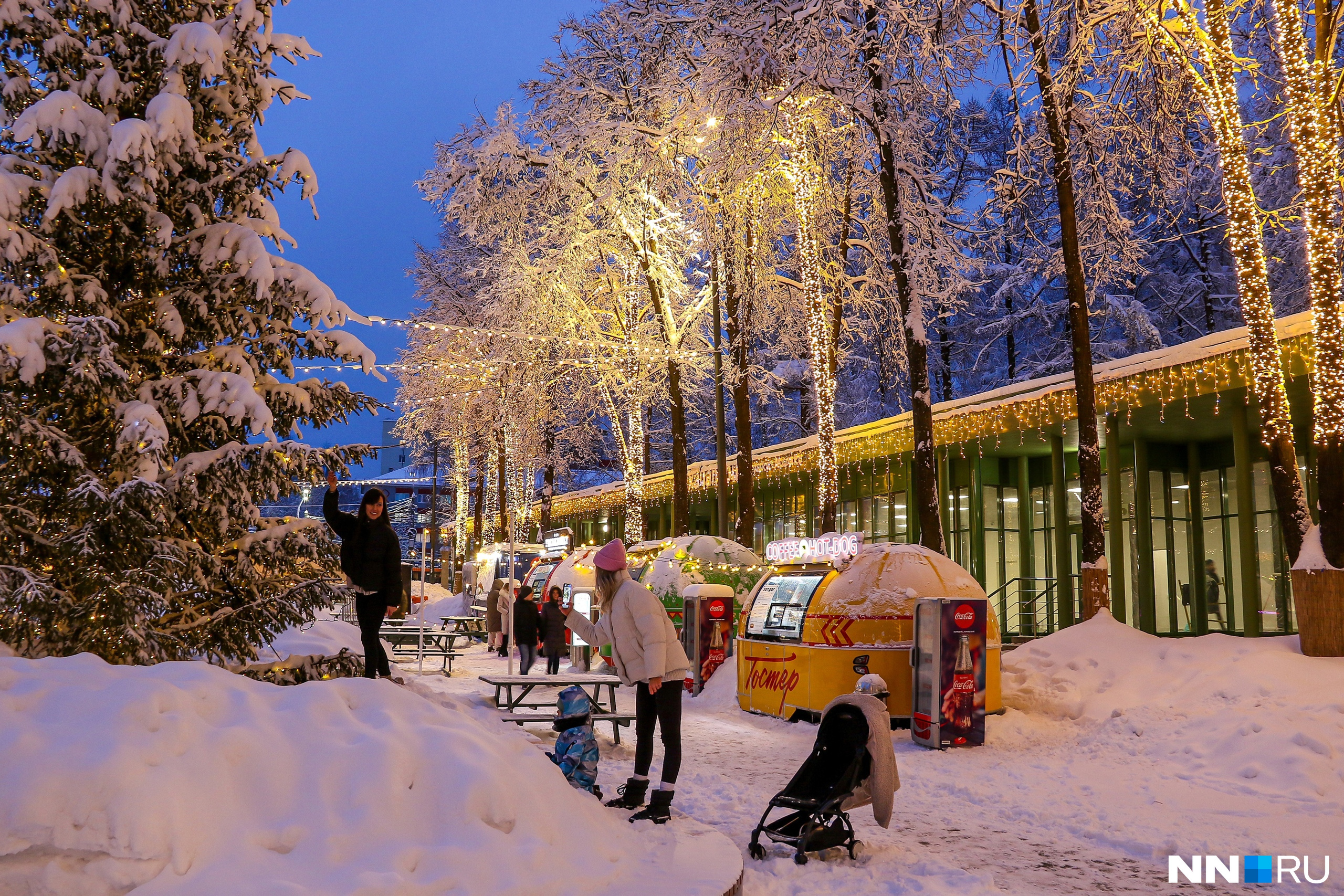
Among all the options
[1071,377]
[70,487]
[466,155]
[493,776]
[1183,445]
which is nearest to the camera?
[493,776]

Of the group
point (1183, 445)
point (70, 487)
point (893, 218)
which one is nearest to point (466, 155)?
point (893, 218)

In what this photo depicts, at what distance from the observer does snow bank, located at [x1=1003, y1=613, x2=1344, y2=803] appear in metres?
8.87

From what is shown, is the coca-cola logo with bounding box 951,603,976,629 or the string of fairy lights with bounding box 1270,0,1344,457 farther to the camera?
the coca-cola logo with bounding box 951,603,976,629

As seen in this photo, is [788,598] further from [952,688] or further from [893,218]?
[893,218]

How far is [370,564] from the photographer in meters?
8.75

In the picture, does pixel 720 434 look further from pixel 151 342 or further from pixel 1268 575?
pixel 151 342

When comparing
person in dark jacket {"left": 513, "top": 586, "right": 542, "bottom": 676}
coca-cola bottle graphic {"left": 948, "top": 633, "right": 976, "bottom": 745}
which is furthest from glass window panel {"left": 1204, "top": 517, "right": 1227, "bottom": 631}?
person in dark jacket {"left": 513, "top": 586, "right": 542, "bottom": 676}

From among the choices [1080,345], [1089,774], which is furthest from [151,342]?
[1080,345]

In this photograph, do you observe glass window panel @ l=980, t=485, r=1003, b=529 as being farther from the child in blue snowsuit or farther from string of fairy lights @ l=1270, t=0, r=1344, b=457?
the child in blue snowsuit

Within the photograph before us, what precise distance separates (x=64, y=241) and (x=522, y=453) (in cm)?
3093

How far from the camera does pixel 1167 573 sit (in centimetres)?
2267

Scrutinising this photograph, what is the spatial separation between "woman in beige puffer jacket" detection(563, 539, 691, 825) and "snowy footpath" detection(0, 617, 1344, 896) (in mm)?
420

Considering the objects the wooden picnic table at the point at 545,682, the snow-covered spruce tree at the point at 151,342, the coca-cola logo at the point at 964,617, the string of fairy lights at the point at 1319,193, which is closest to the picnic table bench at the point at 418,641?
the wooden picnic table at the point at 545,682

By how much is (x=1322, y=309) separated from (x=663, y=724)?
9.32 m
